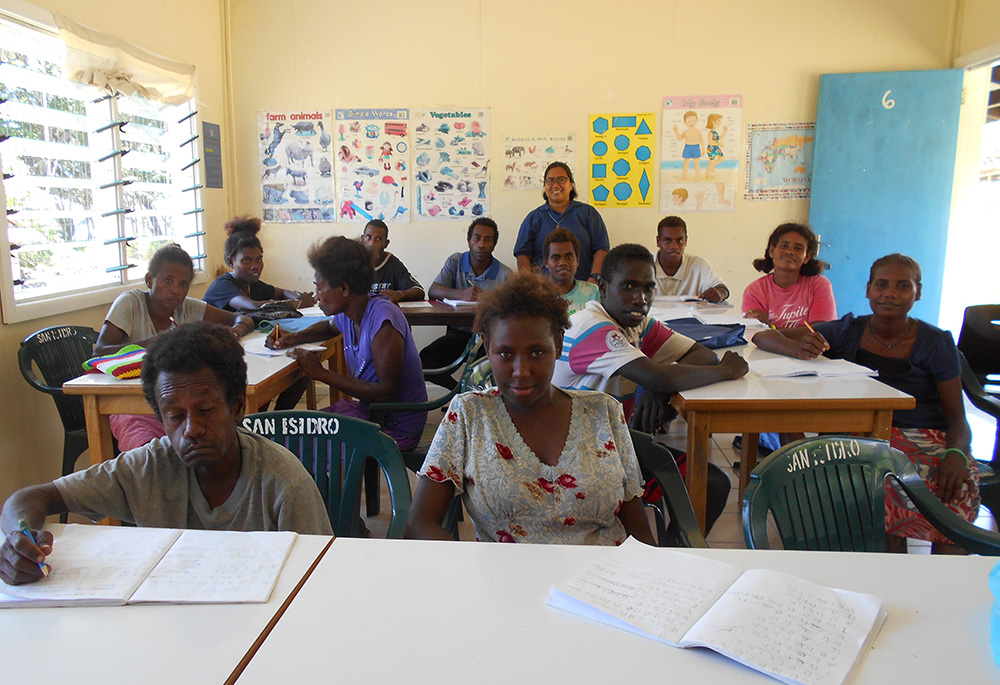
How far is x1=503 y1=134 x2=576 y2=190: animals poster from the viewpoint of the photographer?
5297 mm

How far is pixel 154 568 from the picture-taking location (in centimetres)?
107

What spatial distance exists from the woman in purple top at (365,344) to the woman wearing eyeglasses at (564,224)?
98.3 inches

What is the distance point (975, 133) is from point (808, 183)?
3.80 ft

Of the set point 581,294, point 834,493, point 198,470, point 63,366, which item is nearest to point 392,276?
point 581,294

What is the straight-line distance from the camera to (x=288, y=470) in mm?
1397

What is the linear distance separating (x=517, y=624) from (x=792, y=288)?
3124mm

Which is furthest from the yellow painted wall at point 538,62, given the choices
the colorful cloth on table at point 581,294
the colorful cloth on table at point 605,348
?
the colorful cloth on table at point 605,348

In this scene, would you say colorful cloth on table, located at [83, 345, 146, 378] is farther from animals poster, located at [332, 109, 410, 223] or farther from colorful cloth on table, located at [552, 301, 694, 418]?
animals poster, located at [332, 109, 410, 223]

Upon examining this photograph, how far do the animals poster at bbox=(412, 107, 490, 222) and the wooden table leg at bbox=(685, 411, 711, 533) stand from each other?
3.63 metres

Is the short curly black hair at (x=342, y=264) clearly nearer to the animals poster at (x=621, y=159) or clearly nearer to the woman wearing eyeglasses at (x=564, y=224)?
the woman wearing eyeglasses at (x=564, y=224)

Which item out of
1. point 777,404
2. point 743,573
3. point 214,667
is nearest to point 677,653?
point 743,573

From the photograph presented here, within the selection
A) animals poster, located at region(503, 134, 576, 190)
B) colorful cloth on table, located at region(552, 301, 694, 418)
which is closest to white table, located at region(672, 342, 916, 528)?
colorful cloth on table, located at region(552, 301, 694, 418)

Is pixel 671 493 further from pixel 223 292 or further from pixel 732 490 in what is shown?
pixel 223 292

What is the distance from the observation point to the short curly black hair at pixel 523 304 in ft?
5.04
